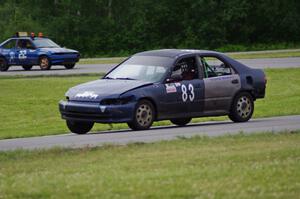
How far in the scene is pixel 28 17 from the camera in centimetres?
6175

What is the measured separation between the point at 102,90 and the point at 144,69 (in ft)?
4.35

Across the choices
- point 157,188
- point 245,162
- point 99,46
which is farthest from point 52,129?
point 99,46

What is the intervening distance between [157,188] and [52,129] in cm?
1025

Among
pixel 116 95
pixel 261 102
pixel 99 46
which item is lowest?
pixel 99 46

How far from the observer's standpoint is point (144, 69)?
18.1 m

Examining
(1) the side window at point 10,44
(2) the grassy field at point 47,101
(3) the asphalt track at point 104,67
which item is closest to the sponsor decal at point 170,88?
(2) the grassy field at point 47,101

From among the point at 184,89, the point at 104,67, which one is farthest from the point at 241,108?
the point at 104,67

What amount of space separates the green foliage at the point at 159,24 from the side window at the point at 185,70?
40198 mm

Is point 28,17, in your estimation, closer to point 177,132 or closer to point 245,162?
point 177,132

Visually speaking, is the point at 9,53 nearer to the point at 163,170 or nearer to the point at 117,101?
the point at 117,101

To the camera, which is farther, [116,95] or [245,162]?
[116,95]

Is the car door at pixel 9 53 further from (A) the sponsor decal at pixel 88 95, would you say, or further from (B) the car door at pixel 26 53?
(A) the sponsor decal at pixel 88 95

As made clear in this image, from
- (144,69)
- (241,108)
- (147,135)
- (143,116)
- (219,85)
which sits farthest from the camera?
(241,108)

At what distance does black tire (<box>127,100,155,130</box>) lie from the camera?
17078 millimetres
